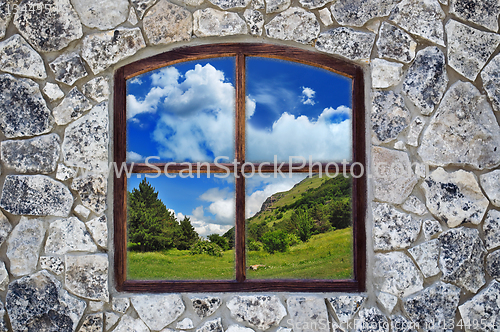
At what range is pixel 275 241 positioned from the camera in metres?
1.99

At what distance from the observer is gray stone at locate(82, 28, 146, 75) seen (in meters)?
1.73

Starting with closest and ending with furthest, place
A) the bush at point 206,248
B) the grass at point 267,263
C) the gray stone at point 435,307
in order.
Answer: the gray stone at point 435,307 < the grass at point 267,263 < the bush at point 206,248

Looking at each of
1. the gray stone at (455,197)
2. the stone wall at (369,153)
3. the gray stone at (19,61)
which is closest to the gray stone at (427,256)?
the stone wall at (369,153)

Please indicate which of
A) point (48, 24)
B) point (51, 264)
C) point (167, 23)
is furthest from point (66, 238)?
point (167, 23)

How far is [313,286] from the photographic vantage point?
175 centimetres

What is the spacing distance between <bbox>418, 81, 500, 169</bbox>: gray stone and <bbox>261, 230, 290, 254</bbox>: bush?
969 mm

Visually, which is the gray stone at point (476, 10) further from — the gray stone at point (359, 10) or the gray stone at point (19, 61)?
the gray stone at point (19, 61)

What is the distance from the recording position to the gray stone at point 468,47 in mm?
1709

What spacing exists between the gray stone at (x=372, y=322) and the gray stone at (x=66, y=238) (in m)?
1.54

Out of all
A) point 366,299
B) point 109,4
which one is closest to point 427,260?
point 366,299

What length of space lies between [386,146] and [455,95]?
1.56 feet

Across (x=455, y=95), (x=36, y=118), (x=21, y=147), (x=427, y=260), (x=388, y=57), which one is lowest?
(x=427, y=260)

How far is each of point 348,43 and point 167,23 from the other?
105 centimetres

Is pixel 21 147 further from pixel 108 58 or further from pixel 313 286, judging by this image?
pixel 313 286
